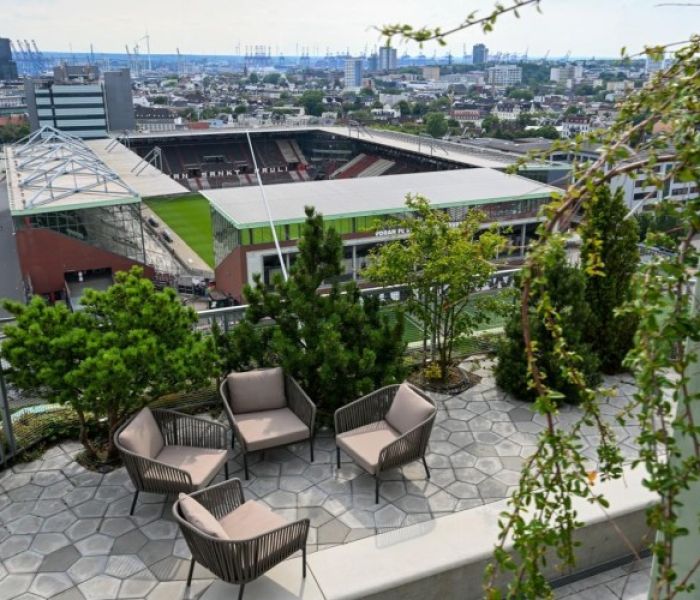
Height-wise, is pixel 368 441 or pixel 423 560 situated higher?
pixel 368 441

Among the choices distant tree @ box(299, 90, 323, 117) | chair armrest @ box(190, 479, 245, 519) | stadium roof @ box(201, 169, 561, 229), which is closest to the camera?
chair armrest @ box(190, 479, 245, 519)

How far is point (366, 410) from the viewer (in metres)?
5.93

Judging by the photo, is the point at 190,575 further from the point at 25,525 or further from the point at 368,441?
the point at 368,441

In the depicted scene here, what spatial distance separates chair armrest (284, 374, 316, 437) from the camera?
5758 mm

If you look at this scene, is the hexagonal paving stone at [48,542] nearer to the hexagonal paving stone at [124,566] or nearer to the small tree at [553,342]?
the hexagonal paving stone at [124,566]

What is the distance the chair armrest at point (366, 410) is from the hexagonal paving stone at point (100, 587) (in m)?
2.09

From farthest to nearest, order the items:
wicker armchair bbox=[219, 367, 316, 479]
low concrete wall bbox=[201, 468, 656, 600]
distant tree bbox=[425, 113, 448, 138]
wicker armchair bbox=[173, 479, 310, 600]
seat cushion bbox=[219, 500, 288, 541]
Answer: distant tree bbox=[425, 113, 448, 138], wicker armchair bbox=[219, 367, 316, 479], seat cushion bbox=[219, 500, 288, 541], low concrete wall bbox=[201, 468, 656, 600], wicker armchair bbox=[173, 479, 310, 600]

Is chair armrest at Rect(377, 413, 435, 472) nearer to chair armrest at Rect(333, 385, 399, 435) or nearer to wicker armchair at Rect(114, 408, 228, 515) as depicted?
chair armrest at Rect(333, 385, 399, 435)

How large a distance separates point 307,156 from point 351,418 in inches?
2679

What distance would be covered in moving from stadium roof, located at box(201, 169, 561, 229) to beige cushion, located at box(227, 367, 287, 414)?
69.7ft

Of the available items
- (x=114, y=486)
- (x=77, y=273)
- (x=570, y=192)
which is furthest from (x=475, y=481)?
(x=77, y=273)

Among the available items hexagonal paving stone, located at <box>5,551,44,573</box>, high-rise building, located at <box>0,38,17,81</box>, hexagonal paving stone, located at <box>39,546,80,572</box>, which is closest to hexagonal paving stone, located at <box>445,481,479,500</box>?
hexagonal paving stone, located at <box>39,546,80,572</box>

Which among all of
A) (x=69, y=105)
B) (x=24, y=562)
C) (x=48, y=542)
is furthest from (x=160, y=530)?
(x=69, y=105)

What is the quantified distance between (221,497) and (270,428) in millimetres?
1150
